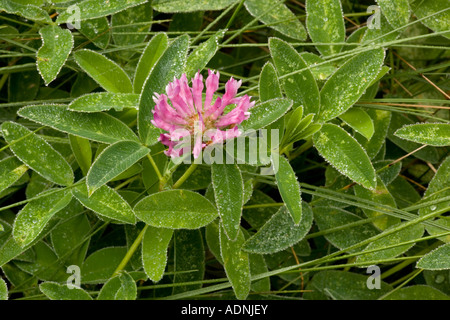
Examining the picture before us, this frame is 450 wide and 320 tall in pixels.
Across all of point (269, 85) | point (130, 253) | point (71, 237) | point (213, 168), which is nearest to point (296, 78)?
point (269, 85)

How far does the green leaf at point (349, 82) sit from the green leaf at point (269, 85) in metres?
0.13

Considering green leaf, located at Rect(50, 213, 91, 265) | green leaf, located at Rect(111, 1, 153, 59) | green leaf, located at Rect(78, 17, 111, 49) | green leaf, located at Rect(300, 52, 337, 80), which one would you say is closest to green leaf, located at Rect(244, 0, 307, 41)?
green leaf, located at Rect(300, 52, 337, 80)

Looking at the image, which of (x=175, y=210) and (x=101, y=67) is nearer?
(x=175, y=210)

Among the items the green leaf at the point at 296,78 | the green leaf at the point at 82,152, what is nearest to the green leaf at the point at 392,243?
the green leaf at the point at 296,78

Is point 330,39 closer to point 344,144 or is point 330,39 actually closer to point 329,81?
point 329,81

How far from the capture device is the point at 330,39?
144cm

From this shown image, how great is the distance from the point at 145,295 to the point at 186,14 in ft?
2.60

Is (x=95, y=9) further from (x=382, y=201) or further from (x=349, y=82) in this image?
(x=382, y=201)

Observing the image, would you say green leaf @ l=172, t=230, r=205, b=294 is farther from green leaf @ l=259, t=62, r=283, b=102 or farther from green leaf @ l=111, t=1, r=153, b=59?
green leaf @ l=111, t=1, r=153, b=59

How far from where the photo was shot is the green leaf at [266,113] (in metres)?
1.12

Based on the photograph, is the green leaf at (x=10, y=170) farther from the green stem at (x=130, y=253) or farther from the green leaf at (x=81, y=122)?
the green stem at (x=130, y=253)

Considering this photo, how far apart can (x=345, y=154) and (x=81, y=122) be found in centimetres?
55

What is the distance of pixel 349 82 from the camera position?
4.14ft
